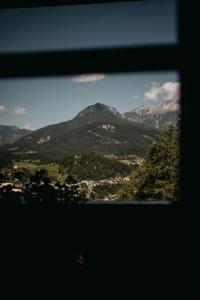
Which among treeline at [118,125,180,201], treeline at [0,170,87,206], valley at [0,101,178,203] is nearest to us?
treeline at [0,170,87,206]

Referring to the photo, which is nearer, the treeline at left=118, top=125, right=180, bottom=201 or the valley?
the valley

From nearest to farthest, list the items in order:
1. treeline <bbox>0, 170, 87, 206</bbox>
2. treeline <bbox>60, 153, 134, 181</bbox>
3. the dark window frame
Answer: the dark window frame → treeline <bbox>0, 170, 87, 206</bbox> → treeline <bbox>60, 153, 134, 181</bbox>

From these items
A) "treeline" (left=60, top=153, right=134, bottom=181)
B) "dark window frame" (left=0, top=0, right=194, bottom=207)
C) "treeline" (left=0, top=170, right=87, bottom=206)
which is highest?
"dark window frame" (left=0, top=0, right=194, bottom=207)

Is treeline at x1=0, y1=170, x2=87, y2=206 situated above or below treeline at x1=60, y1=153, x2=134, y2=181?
above

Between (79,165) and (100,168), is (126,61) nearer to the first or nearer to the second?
(79,165)

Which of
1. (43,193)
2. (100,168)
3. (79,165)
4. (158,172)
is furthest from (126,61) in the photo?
(100,168)

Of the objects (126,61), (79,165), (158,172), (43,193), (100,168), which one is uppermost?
(126,61)

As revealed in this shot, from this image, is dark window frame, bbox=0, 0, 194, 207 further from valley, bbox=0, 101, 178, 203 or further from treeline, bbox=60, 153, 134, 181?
treeline, bbox=60, 153, 134, 181

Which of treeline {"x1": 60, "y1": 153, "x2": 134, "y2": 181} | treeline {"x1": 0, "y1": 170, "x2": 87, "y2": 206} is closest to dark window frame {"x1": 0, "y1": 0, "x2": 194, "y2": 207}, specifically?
treeline {"x1": 0, "y1": 170, "x2": 87, "y2": 206}

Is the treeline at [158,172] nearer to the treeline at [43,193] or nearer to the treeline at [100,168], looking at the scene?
the treeline at [43,193]

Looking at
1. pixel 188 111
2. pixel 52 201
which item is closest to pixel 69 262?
pixel 52 201
